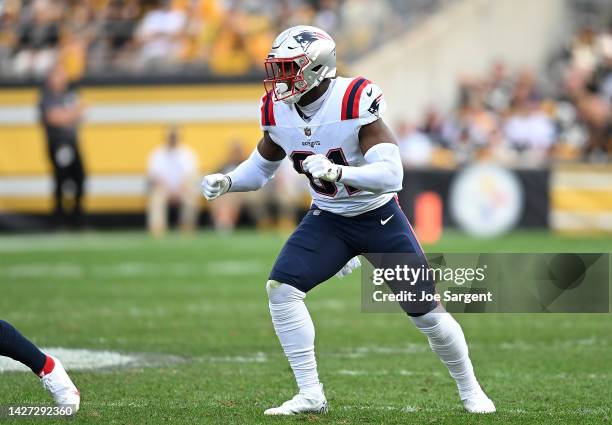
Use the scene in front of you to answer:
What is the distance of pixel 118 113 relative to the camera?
58.8ft

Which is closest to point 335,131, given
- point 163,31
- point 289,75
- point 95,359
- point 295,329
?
point 289,75

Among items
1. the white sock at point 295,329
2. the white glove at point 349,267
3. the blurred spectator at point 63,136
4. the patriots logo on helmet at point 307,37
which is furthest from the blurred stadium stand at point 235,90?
the white sock at point 295,329

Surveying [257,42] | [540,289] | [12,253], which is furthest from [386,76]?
[540,289]

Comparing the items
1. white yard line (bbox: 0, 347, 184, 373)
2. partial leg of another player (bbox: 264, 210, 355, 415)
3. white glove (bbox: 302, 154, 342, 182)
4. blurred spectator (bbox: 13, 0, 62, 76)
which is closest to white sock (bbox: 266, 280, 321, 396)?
partial leg of another player (bbox: 264, 210, 355, 415)

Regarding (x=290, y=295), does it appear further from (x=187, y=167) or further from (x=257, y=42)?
(x=257, y=42)

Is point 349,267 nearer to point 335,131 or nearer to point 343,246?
point 343,246

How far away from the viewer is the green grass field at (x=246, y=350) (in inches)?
220

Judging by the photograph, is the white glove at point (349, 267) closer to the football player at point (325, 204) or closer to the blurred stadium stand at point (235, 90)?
the football player at point (325, 204)

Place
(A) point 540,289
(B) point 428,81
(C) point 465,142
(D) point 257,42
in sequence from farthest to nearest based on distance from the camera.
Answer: (B) point 428,81 < (D) point 257,42 < (C) point 465,142 < (A) point 540,289

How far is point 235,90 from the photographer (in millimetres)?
17797

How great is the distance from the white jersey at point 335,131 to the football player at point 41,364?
1414 millimetres

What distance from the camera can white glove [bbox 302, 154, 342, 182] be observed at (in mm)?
4996

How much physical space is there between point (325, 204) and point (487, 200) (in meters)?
10.9

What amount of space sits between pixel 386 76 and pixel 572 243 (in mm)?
5736
